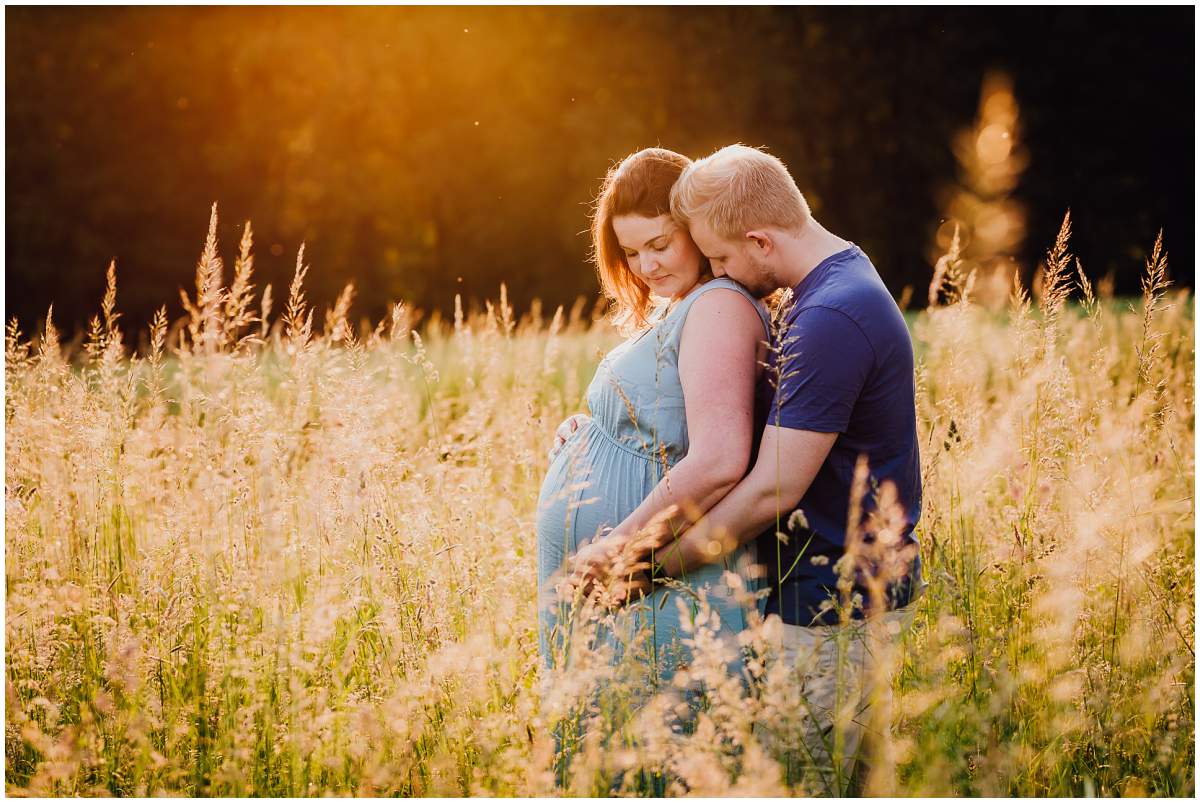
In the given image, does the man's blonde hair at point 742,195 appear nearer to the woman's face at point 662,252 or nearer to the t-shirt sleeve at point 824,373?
the woman's face at point 662,252

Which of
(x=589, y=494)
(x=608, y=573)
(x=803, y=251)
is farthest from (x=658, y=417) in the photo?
(x=803, y=251)

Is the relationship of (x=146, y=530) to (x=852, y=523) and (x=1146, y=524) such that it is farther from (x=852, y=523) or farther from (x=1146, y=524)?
(x=1146, y=524)

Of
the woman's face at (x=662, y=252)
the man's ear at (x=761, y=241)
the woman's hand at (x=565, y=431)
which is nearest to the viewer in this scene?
the man's ear at (x=761, y=241)

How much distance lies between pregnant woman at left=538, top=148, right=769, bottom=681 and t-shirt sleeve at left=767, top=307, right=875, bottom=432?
0.13 meters

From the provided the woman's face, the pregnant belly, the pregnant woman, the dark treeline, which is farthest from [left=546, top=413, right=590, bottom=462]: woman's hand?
the dark treeline

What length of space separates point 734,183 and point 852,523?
35.5 inches

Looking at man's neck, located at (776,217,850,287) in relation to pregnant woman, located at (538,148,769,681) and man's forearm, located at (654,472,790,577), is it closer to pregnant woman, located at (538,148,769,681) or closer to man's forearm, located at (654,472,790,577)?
pregnant woman, located at (538,148,769,681)

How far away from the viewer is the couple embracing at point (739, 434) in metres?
2.06

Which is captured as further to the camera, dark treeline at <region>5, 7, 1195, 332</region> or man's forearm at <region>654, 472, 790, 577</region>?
dark treeline at <region>5, 7, 1195, 332</region>

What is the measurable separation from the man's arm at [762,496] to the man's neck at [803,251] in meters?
0.42

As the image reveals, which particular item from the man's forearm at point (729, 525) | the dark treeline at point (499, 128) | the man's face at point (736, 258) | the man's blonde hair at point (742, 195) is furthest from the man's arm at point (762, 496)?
the dark treeline at point (499, 128)

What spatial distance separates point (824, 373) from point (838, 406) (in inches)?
3.1

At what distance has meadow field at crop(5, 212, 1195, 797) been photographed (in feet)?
6.91

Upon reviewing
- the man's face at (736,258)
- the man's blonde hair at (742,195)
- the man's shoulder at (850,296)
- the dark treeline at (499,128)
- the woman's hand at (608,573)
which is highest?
the dark treeline at (499,128)
